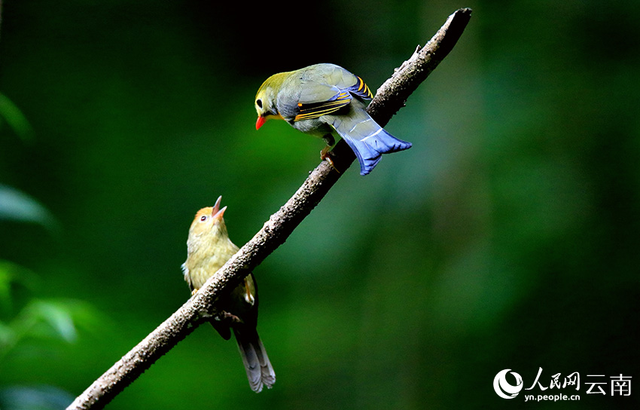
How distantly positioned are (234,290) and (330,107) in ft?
3.32

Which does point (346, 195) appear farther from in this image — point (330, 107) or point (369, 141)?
point (369, 141)

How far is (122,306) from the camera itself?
475 cm

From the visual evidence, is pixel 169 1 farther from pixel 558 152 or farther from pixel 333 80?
pixel 333 80

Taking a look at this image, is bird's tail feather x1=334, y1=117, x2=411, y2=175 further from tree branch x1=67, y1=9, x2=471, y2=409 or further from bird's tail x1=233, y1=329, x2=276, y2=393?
bird's tail x1=233, y1=329, x2=276, y2=393

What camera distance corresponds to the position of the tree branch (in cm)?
144

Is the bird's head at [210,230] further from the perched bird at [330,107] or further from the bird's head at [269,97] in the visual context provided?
the perched bird at [330,107]

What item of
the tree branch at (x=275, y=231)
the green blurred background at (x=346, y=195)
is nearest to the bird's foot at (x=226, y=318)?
the tree branch at (x=275, y=231)

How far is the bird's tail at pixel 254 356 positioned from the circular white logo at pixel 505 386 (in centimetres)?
182

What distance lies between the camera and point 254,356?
249 cm

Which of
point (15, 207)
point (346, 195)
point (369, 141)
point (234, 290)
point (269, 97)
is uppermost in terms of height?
point (346, 195)

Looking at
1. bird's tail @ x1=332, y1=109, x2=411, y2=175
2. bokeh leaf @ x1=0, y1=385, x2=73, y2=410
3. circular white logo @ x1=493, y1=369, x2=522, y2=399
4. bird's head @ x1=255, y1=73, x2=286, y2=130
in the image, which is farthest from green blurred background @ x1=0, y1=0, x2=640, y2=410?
bird's tail @ x1=332, y1=109, x2=411, y2=175

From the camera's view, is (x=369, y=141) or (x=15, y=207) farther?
(x=15, y=207)

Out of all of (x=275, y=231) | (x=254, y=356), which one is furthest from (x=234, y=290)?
(x=275, y=231)

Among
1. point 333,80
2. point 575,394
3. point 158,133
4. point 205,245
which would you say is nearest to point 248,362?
point 205,245
